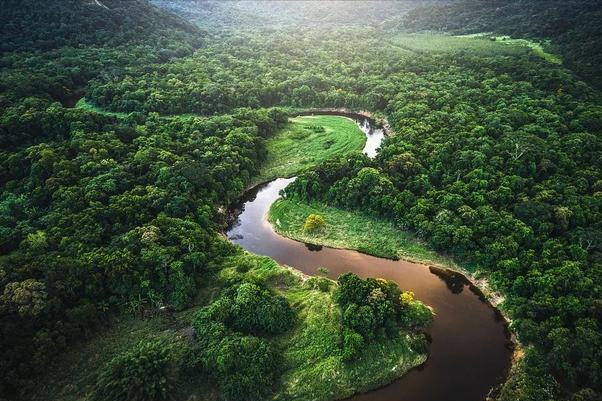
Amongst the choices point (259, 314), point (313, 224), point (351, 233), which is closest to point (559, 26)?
point (351, 233)

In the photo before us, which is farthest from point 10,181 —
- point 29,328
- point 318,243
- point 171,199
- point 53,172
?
point 318,243

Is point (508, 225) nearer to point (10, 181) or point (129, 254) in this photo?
point (129, 254)

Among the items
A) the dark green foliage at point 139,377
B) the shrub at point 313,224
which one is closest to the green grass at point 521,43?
the shrub at point 313,224

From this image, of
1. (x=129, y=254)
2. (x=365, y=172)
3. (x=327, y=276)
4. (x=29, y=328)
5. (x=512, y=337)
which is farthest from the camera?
(x=365, y=172)

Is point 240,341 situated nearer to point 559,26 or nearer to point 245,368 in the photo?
point 245,368

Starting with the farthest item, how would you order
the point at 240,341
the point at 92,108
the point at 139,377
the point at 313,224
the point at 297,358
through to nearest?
1. the point at 92,108
2. the point at 313,224
3. the point at 297,358
4. the point at 240,341
5. the point at 139,377

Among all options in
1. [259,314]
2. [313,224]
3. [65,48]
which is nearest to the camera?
[259,314]

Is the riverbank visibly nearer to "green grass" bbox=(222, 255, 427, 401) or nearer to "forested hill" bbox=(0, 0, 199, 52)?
"green grass" bbox=(222, 255, 427, 401)

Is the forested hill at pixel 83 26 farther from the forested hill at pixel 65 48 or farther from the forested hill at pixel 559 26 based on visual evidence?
the forested hill at pixel 559 26
